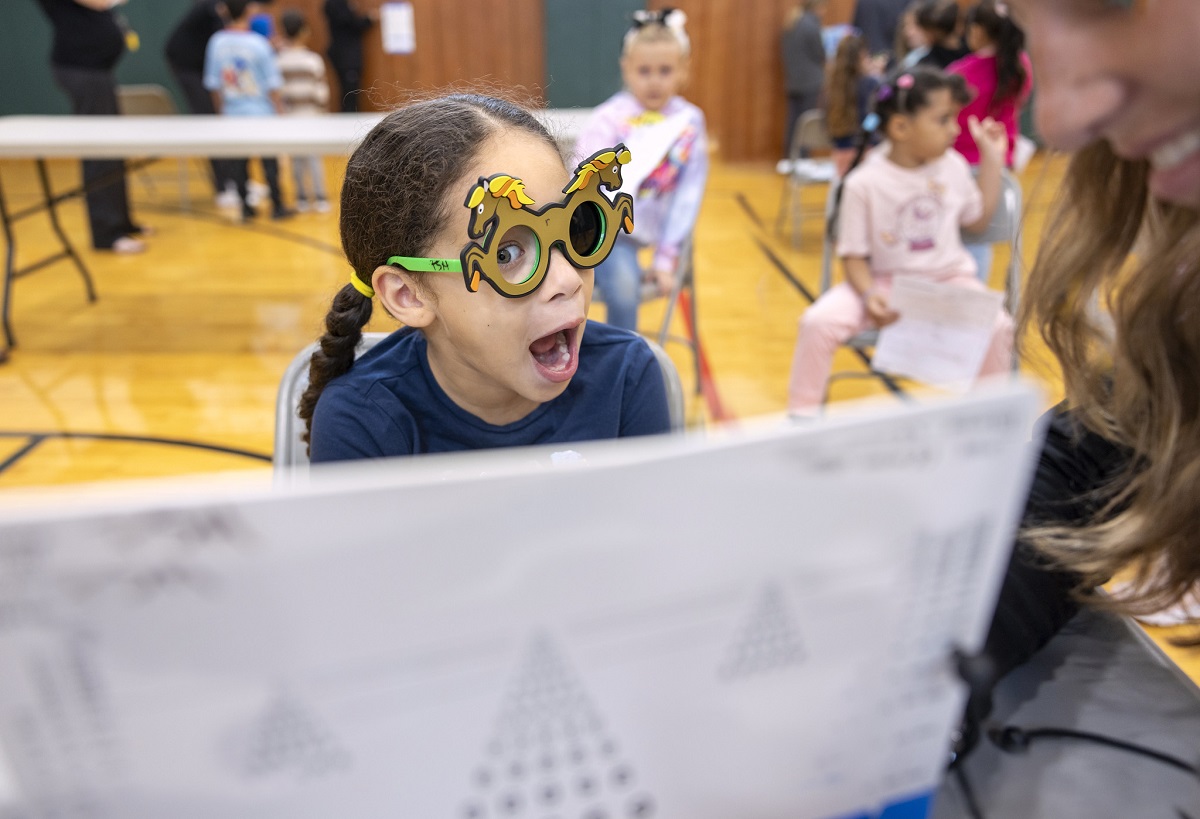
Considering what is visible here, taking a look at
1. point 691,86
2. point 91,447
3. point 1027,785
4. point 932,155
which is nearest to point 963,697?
point 1027,785

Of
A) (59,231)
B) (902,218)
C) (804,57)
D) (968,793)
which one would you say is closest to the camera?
(968,793)

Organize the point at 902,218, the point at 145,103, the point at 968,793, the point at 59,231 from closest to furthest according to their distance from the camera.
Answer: the point at 968,793, the point at 902,218, the point at 59,231, the point at 145,103

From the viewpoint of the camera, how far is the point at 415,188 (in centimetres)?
100

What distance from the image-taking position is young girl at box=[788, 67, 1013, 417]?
2.53 meters

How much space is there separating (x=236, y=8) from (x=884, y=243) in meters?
4.51

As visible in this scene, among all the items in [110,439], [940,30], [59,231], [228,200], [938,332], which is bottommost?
[110,439]

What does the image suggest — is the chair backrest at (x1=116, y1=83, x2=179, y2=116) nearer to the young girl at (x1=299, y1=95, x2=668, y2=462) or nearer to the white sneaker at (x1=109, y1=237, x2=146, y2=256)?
the white sneaker at (x1=109, y1=237, x2=146, y2=256)

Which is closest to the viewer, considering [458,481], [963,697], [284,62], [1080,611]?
[458,481]

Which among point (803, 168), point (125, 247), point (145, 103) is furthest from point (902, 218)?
point (145, 103)

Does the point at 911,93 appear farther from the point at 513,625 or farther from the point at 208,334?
the point at 208,334

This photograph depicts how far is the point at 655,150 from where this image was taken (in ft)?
8.61

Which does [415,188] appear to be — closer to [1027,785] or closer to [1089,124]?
[1089,124]

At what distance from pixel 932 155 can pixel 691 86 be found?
5.47 metres

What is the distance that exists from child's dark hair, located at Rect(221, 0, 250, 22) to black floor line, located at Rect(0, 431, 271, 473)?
3.42m
